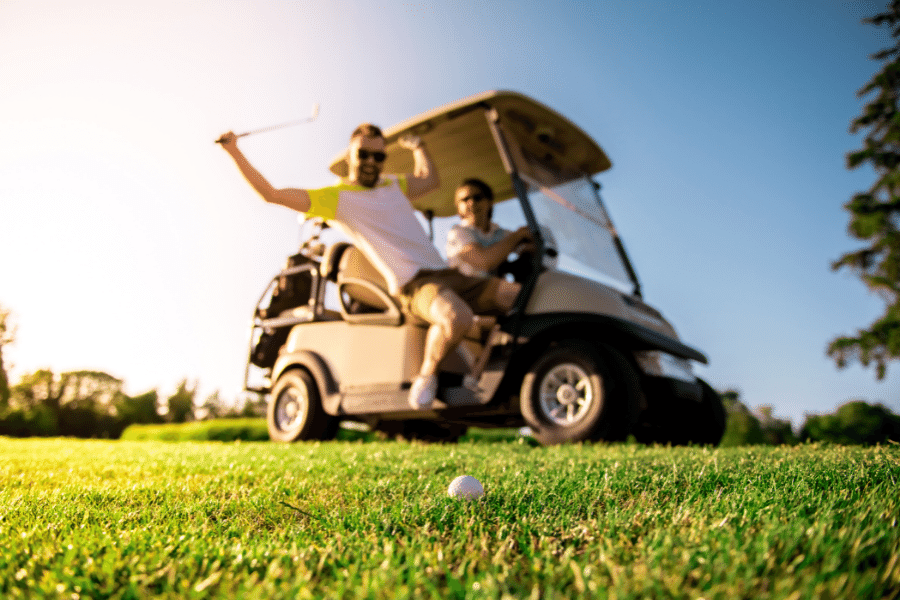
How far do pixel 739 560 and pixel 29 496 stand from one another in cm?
214

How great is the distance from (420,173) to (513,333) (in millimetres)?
1730

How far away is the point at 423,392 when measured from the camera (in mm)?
4195

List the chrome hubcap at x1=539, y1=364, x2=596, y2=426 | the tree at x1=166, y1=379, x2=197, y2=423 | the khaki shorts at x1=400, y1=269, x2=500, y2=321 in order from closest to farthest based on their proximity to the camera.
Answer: the chrome hubcap at x1=539, y1=364, x2=596, y2=426
the khaki shorts at x1=400, y1=269, x2=500, y2=321
the tree at x1=166, y1=379, x2=197, y2=423

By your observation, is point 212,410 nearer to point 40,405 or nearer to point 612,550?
point 40,405

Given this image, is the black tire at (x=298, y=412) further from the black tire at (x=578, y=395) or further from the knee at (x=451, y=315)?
the black tire at (x=578, y=395)

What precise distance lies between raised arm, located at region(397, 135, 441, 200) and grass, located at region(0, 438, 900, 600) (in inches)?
122

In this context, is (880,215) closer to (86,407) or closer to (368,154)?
(368,154)

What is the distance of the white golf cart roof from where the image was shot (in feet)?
15.8

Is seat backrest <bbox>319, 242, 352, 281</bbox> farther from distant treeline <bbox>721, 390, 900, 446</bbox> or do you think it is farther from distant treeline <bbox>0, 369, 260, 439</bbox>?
distant treeline <bbox>0, 369, 260, 439</bbox>

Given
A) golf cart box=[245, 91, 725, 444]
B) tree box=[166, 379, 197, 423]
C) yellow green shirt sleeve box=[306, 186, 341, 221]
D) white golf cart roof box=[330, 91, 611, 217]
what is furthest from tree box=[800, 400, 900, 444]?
tree box=[166, 379, 197, 423]

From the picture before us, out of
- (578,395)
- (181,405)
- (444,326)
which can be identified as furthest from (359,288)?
(181,405)

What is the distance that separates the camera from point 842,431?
8.12 metres

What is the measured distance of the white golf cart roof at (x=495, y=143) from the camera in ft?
15.8

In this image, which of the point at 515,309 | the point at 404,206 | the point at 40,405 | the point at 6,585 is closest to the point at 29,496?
the point at 6,585
